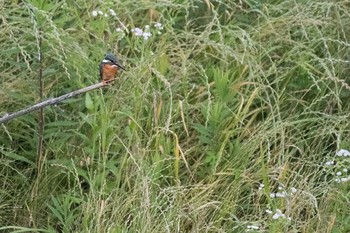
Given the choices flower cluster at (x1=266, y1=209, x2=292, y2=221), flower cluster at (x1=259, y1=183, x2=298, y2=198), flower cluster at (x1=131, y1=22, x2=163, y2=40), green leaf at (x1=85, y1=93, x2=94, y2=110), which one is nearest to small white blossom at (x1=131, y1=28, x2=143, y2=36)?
flower cluster at (x1=131, y1=22, x2=163, y2=40)

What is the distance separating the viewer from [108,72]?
2.36 m

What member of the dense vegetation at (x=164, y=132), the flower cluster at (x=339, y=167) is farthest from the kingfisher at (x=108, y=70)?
the flower cluster at (x=339, y=167)

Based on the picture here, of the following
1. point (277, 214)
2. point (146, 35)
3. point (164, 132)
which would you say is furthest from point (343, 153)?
point (146, 35)

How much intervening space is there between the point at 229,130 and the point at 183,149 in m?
0.18

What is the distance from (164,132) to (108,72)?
0.53 metres

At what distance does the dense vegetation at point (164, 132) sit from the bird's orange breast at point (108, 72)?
0.22 metres

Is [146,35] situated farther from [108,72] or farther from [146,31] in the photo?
[108,72]

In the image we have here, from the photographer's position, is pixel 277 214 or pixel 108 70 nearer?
pixel 108 70

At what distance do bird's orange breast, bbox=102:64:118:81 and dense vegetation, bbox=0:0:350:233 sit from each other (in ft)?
0.72

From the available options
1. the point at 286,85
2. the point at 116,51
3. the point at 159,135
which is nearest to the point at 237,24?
the point at 286,85

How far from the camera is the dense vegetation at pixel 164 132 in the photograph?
262 cm

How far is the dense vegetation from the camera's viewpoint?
262 centimetres

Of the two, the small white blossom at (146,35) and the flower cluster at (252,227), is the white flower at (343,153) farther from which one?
the small white blossom at (146,35)

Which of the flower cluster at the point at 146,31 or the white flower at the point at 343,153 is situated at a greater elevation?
the flower cluster at the point at 146,31
